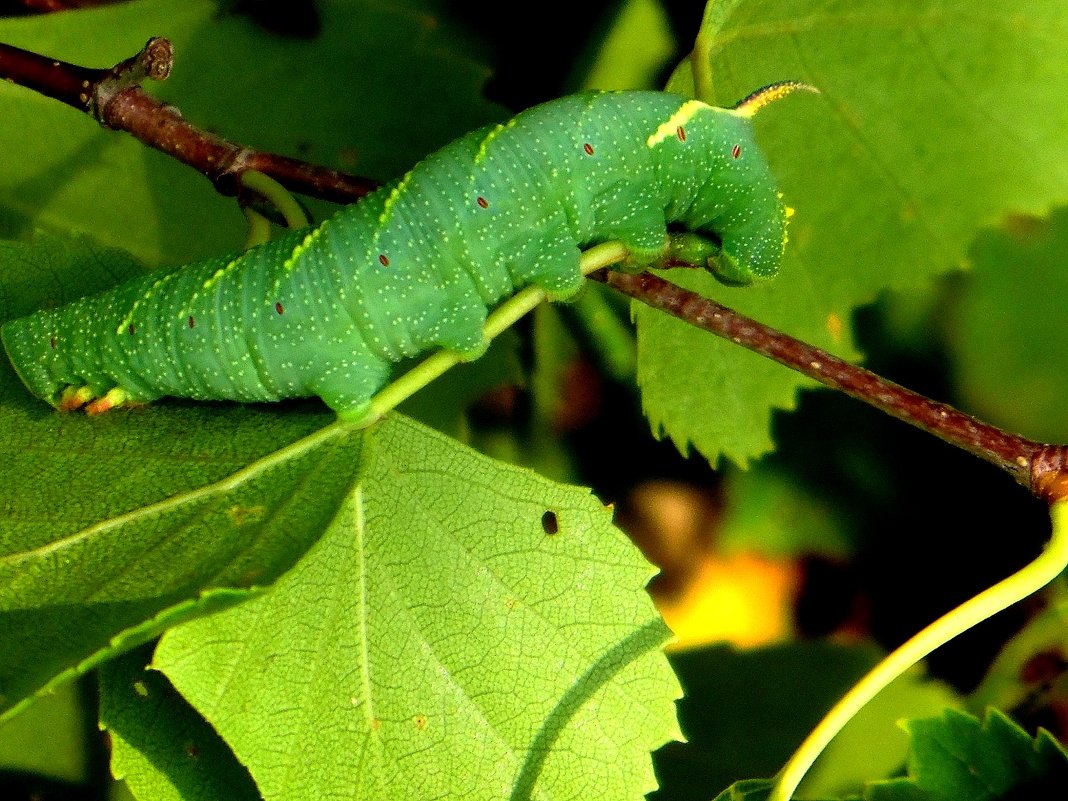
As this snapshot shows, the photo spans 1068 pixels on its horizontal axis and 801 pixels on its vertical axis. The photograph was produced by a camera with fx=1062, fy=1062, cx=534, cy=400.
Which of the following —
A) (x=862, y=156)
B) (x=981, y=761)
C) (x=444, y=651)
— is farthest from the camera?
(x=862, y=156)

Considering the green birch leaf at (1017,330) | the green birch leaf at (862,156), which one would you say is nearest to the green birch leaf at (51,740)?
the green birch leaf at (862,156)

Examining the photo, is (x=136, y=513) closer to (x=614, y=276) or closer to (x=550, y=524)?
(x=550, y=524)

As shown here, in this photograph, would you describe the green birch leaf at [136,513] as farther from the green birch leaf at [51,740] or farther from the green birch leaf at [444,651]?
the green birch leaf at [51,740]

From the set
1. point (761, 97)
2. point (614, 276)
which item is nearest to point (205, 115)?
point (614, 276)

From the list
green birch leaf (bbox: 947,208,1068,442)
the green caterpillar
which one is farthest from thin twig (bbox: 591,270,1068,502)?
green birch leaf (bbox: 947,208,1068,442)

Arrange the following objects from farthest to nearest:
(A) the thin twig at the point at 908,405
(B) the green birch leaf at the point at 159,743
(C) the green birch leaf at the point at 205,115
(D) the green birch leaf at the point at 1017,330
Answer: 1. (D) the green birch leaf at the point at 1017,330
2. (C) the green birch leaf at the point at 205,115
3. (B) the green birch leaf at the point at 159,743
4. (A) the thin twig at the point at 908,405

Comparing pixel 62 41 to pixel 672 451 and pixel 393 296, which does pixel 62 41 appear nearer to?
pixel 393 296

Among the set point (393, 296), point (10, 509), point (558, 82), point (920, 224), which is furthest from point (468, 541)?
point (558, 82)
